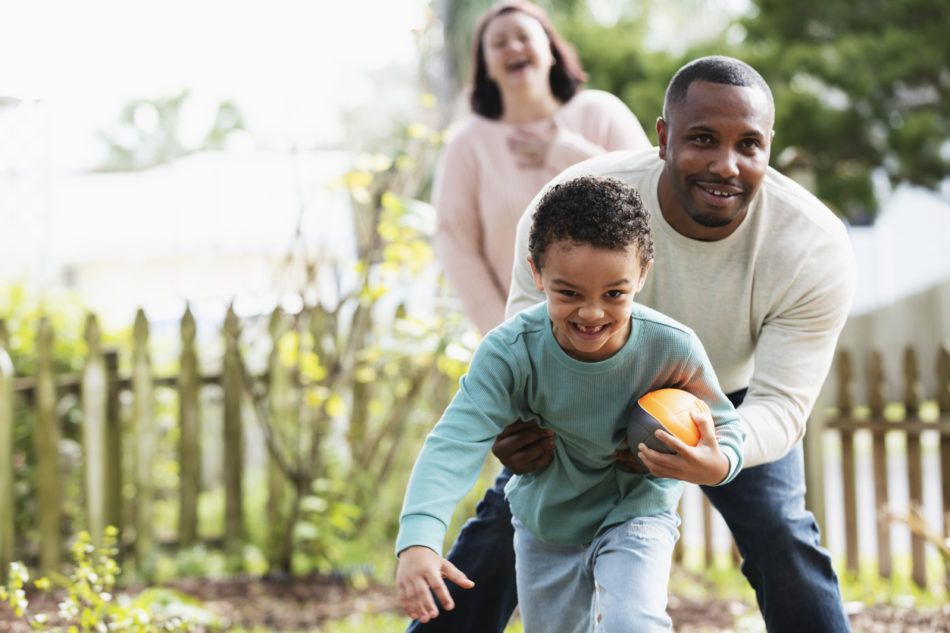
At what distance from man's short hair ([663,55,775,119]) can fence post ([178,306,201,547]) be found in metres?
3.46

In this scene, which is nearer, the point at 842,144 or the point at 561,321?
the point at 561,321

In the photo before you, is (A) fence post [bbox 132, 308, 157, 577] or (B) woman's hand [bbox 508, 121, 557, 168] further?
(A) fence post [bbox 132, 308, 157, 577]

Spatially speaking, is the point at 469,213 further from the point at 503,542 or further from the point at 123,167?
the point at 123,167

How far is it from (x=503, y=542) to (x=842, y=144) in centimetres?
1031

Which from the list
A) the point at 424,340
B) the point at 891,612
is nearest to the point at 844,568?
the point at 891,612

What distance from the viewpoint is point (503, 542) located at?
267cm

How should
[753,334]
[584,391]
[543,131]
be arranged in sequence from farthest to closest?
1. [543,131]
2. [753,334]
3. [584,391]

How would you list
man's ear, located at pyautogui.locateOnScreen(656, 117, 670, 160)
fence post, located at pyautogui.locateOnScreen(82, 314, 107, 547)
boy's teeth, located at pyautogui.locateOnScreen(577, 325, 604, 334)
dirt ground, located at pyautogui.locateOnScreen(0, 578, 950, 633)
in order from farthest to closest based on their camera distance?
fence post, located at pyautogui.locateOnScreen(82, 314, 107, 547) < dirt ground, located at pyautogui.locateOnScreen(0, 578, 950, 633) < man's ear, located at pyautogui.locateOnScreen(656, 117, 670, 160) < boy's teeth, located at pyautogui.locateOnScreen(577, 325, 604, 334)

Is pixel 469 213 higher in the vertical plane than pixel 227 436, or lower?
higher

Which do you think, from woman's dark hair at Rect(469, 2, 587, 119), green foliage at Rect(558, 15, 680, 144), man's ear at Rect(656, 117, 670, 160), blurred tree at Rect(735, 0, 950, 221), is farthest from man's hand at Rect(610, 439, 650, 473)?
blurred tree at Rect(735, 0, 950, 221)

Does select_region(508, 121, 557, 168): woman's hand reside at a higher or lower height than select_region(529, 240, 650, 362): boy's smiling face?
higher

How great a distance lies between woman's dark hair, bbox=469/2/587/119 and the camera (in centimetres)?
376

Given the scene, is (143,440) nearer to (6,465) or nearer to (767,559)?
(6,465)

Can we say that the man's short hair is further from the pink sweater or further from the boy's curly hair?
the pink sweater
